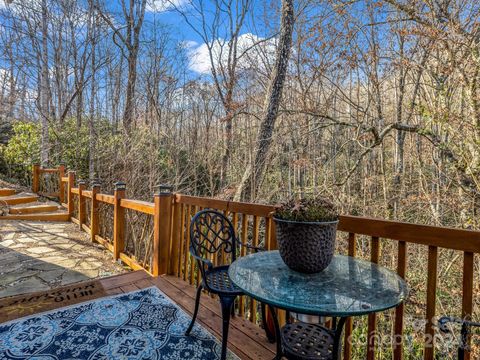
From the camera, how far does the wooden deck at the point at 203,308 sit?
2.05m

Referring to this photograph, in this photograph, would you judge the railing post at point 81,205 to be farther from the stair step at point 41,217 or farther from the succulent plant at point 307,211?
the succulent plant at point 307,211

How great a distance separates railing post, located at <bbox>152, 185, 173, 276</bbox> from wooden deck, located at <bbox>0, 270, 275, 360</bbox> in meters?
0.15

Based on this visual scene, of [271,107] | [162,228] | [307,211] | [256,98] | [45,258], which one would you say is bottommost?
[45,258]

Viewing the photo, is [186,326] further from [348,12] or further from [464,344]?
[348,12]

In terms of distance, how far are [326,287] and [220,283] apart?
83cm

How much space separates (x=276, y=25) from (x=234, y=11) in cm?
152

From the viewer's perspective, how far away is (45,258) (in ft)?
14.0

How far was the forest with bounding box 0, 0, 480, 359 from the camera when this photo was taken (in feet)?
14.5

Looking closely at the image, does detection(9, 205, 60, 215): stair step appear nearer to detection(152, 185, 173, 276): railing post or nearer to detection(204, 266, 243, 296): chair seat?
detection(152, 185, 173, 276): railing post

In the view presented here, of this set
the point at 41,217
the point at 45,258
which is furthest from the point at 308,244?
the point at 41,217

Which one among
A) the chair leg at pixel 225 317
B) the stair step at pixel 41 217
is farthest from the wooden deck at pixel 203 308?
the stair step at pixel 41 217

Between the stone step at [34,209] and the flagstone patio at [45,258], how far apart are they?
0.57 meters

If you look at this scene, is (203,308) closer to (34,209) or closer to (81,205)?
(81,205)

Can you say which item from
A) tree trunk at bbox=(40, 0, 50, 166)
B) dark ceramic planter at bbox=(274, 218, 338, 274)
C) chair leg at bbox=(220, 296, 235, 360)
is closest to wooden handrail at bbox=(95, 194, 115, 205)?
chair leg at bbox=(220, 296, 235, 360)
